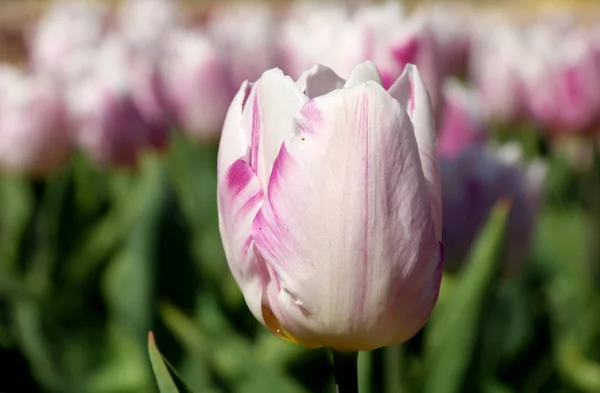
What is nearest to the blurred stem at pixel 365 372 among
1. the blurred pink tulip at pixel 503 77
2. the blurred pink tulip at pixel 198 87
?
the blurred pink tulip at pixel 198 87

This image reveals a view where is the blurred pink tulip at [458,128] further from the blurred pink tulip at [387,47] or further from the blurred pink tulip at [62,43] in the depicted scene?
the blurred pink tulip at [62,43]

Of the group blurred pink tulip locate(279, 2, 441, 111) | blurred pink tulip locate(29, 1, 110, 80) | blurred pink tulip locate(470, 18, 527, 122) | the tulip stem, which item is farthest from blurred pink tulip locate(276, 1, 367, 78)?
blurred pink tulip locate(29, 1, 110, 80)

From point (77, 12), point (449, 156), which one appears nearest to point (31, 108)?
point (449, 156)

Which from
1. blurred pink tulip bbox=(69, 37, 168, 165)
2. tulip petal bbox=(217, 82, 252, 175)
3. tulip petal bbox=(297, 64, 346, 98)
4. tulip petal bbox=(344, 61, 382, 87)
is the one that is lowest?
blurred pink tulip bbox=(69, 37, 168, 165)

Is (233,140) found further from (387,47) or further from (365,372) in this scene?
(387,47)

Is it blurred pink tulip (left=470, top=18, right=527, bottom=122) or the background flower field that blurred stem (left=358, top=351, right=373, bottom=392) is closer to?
the background flower field

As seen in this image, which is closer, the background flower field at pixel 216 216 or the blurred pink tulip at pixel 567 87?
the background flower field at pixel 216 216
